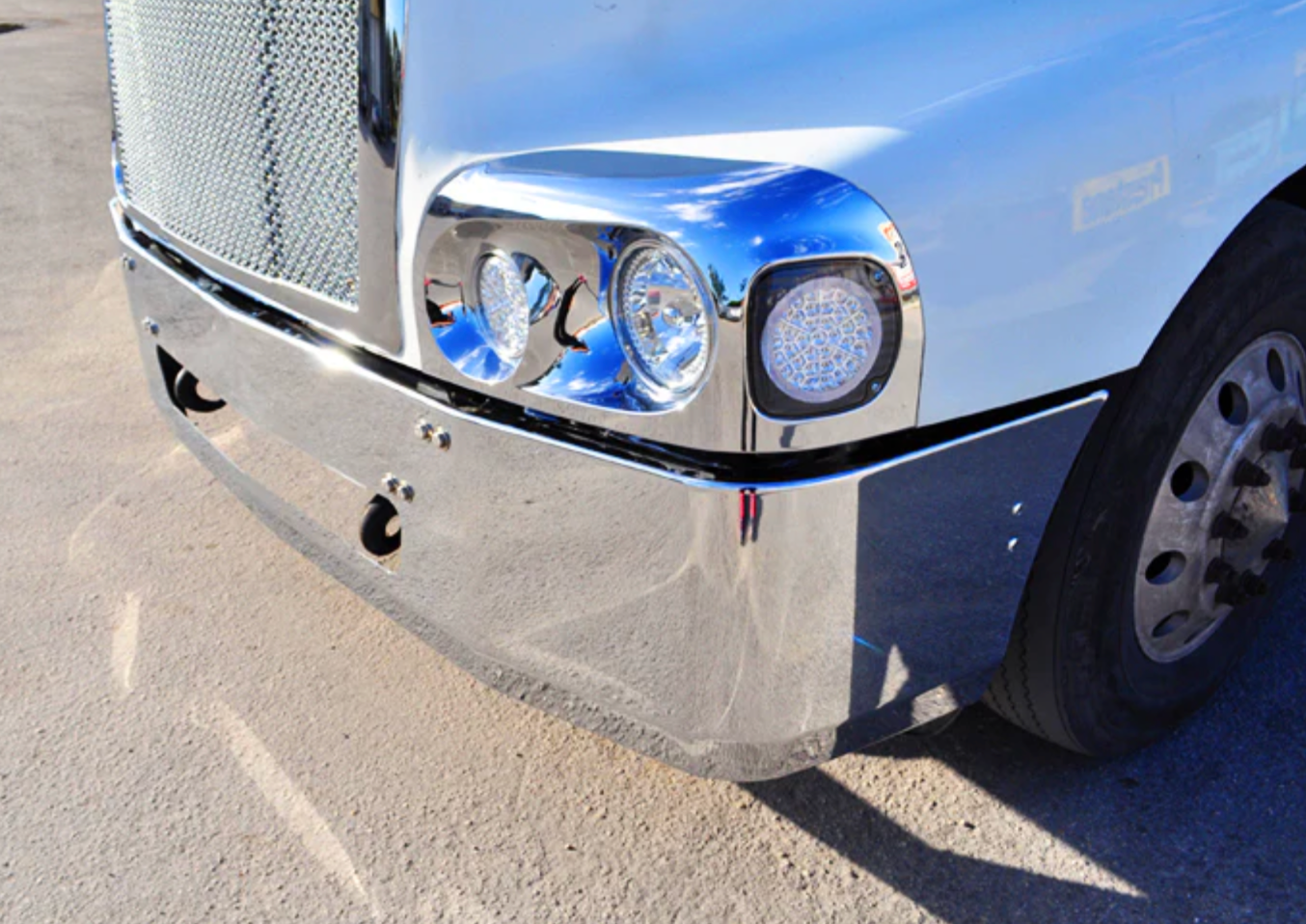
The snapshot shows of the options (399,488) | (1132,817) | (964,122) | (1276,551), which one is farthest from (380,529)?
(1276,551)

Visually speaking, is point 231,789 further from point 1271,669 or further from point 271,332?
point 1271,669

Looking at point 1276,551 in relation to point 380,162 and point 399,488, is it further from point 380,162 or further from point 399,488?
point 380,162

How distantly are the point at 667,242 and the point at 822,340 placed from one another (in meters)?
0.23

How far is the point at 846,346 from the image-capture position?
5.22 ft

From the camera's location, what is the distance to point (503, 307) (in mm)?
1796

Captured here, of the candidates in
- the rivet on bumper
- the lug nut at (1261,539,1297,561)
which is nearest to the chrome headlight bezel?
the rivet on bumper

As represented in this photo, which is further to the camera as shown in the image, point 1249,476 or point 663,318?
point 1249,476

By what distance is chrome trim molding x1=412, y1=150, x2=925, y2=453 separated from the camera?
5.04 feet

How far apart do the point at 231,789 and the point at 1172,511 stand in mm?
1803

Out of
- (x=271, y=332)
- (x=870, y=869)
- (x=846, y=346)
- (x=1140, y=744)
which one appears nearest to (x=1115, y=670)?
(x=1140, y=744)

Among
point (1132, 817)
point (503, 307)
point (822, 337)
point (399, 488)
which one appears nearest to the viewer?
point (822, 337)

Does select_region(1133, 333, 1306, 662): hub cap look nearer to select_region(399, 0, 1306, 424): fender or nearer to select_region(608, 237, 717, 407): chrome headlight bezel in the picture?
select_region(399, 0, 1306, 424): fender

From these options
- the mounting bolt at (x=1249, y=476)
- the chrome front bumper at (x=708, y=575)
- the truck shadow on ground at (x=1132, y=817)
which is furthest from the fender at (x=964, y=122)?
the truck shadow on ground at (x=1132, y=817)

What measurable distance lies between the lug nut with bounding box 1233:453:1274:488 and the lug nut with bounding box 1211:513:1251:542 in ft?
0.21
